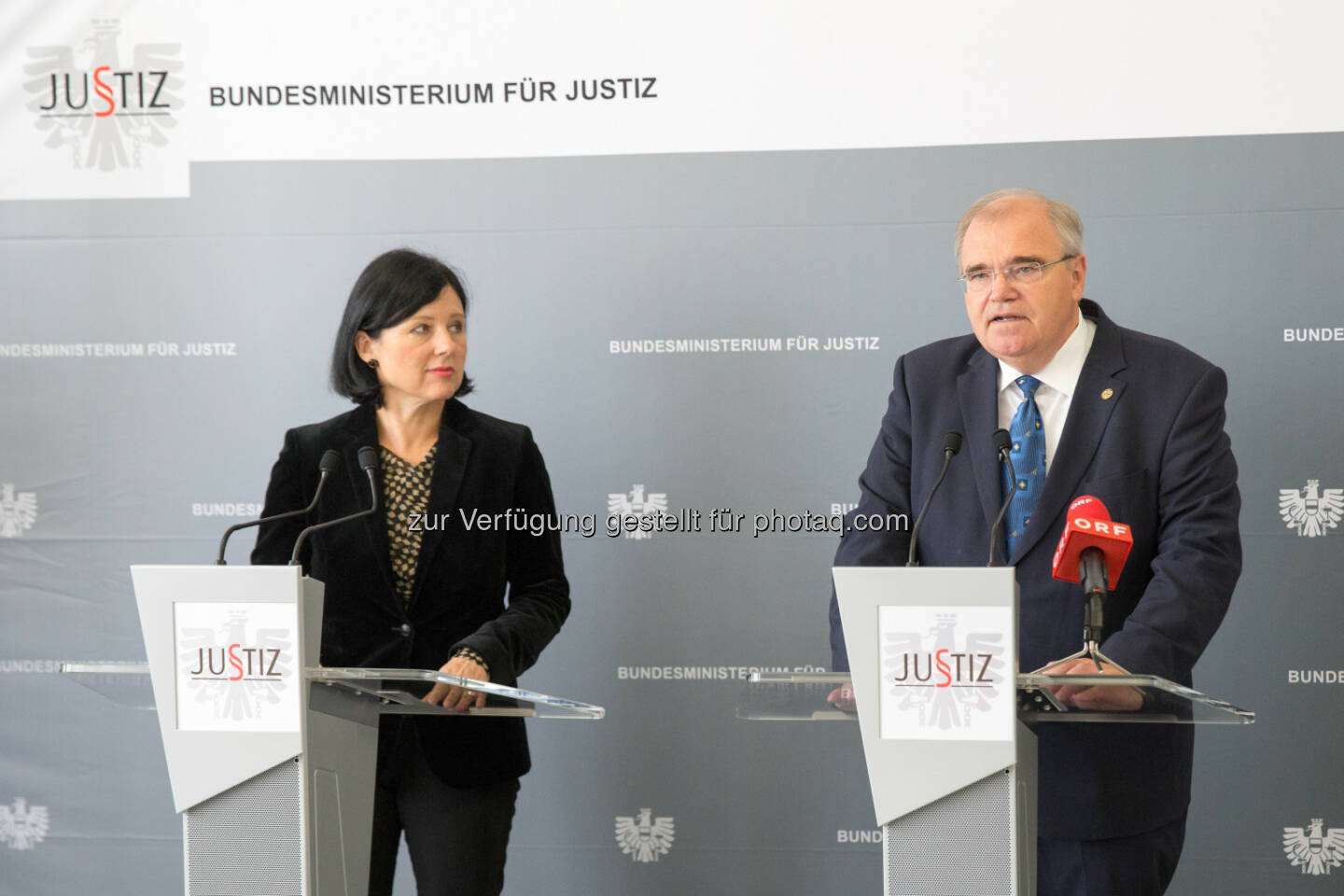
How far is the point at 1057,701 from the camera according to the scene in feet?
6.61

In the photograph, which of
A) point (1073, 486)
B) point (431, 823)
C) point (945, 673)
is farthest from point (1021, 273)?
point (431, 823)

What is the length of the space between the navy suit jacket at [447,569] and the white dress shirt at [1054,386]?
1154 millimetres

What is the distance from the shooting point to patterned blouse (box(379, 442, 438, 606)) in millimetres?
3002

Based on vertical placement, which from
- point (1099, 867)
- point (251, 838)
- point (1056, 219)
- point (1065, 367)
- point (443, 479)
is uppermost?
point (1056, 219)

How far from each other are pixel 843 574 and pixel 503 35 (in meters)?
2.22

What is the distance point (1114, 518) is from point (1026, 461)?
0.76ft

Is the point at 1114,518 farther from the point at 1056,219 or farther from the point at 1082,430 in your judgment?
the point at 1056,219

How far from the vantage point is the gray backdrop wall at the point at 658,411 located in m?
3.36

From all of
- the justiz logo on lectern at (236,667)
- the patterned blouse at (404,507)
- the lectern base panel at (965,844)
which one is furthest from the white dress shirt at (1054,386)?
the justiz logo on lectern at (236,667)

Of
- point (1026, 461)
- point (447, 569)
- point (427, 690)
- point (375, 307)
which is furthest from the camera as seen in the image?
point (375, 307)

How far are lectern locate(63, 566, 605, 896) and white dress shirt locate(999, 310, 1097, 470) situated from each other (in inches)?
50.3

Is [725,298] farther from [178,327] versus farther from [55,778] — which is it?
[55,778]

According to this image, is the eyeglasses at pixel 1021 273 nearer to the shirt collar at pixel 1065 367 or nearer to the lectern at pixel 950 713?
the shirt collar at pixel 1065 367

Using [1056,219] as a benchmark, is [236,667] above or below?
below
